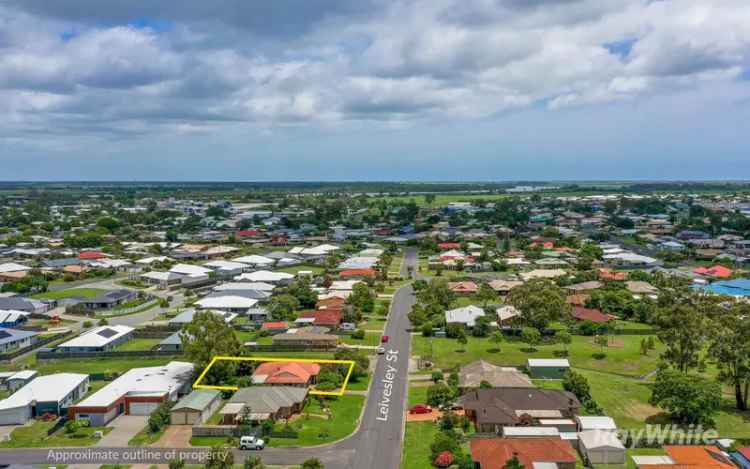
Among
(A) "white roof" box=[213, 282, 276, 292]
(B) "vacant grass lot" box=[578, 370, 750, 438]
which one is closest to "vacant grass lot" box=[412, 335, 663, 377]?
(B) "vacant grass lot" box=[578, 370, 750, 438]

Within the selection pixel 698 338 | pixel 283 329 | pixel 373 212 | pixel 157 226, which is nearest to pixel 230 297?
pixel 283 329

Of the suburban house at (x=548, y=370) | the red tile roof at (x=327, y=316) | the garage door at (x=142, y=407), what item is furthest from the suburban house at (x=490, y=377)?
the garage door at (x=142, y=407)

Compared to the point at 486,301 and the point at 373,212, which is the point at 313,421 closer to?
the point at 486,301

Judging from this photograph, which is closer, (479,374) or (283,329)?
(479,374)

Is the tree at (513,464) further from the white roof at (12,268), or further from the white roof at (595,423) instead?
the white roof at (12,268)

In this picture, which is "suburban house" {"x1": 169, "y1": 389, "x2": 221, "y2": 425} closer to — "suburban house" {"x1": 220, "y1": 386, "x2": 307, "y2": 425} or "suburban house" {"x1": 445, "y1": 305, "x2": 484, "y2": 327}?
"suburban house" {"x1": 220, "y1": 386, "x2": 307, "y2": 425}

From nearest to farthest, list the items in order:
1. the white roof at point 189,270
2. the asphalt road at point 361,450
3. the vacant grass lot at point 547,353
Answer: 1. the asphalt road at point 361,450
2. the vacant grass lot at point 547,353
3. the white roof at point 189,270
